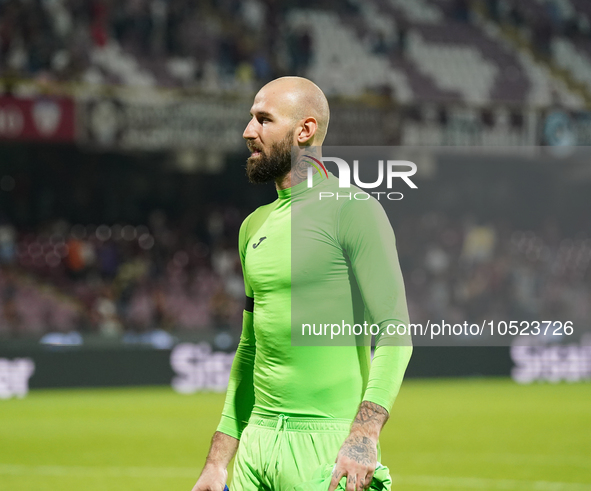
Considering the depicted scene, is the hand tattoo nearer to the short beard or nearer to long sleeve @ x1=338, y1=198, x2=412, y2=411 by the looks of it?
long sleeve @ x1=338, y1=198, x2=412, y2=411

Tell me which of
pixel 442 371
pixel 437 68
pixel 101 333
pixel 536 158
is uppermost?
pixel 437 68

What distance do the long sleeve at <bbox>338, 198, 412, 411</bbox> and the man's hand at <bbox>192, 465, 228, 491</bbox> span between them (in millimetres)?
682

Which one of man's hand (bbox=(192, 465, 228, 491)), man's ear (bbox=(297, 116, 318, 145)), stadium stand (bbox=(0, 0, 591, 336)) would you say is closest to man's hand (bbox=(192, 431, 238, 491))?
man's hand (bbox=(192, 465, 228, 491))

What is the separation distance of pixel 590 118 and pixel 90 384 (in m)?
11.6

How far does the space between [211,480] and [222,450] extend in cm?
10

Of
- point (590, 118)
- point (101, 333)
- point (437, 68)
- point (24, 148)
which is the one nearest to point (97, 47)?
point (24, 148)

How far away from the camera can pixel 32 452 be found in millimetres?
10742

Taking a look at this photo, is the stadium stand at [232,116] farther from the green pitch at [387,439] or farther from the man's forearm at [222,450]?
the man's forearm at [222,450]

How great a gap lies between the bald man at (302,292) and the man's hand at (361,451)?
13 centimetres

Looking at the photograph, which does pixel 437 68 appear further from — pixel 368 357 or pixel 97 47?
pixel 368 357

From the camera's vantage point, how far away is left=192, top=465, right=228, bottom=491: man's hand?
3.08 metres

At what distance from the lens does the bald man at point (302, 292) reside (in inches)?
108

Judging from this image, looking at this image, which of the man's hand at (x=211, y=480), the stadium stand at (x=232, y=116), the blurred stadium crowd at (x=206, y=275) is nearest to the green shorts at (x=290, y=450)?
the man's hand at (x=211, y=480)

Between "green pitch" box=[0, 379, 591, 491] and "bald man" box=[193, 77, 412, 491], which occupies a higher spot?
"bald man" box=[193, 77, 412, 491]
